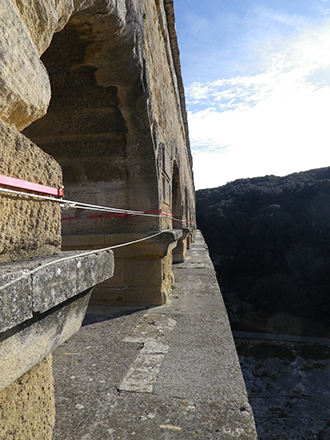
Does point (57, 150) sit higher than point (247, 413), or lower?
higher

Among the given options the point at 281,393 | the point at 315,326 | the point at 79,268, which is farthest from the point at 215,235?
the point at 79,268

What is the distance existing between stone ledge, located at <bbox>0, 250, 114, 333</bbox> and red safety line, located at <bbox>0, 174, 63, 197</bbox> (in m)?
0.20

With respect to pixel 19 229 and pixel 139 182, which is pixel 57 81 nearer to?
pixel 139 182

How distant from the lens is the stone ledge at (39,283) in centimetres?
58

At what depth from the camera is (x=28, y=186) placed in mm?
786

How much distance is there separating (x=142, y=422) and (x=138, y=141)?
7.29ft

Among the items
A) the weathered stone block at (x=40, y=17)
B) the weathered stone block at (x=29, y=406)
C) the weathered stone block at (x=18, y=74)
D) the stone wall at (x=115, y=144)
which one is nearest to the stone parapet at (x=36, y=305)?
the weathered stone block at (x=29, y=406)

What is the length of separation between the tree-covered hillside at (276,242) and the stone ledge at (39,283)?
20920 millimetres

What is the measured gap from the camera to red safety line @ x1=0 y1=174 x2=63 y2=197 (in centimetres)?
70

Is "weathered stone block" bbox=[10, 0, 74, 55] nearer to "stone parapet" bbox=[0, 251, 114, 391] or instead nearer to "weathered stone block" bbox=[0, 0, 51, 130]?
"weathered stone block" bbox=[0, 0, 51, 130]

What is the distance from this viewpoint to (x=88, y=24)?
5.89 ft

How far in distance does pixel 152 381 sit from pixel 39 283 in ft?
3.72

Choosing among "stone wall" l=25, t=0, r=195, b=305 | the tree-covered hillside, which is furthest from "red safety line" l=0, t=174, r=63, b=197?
the tree-covered hillside

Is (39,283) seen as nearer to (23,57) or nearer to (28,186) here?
(28,186)
